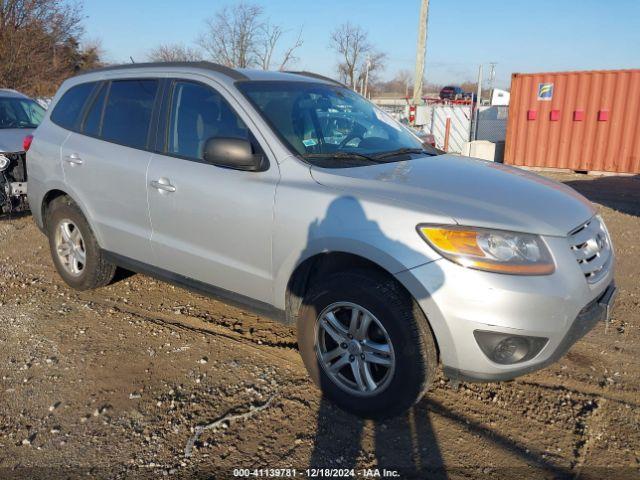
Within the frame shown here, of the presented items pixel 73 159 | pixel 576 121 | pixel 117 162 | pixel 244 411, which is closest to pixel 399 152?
pixel 244 411

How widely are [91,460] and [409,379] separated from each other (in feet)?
5.23

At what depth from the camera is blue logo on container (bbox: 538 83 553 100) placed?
13.0 metres

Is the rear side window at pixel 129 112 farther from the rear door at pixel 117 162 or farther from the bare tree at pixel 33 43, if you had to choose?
the bare tree at pixel 33 43

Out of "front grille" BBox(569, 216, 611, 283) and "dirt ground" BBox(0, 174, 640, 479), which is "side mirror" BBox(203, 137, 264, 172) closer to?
"dirt ground" BBox(0, 174, 640, 479)

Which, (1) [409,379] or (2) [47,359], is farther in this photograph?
(2) [47,359]

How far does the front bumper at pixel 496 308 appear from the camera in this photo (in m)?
2.43

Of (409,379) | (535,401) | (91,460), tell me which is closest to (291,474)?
(409,379)

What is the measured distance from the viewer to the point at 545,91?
43.0 feet

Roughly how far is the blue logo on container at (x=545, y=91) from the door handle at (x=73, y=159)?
11.9m

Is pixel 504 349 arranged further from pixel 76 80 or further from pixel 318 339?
pixel 76 80

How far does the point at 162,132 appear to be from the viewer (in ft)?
12.2

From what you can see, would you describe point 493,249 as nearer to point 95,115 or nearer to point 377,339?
point 377,339

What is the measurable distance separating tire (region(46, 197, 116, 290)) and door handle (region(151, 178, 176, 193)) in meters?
1.08

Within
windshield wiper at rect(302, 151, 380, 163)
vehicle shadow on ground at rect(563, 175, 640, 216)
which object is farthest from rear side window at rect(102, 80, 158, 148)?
vehicle shadow on ground at rect(563, 175, 640, 216)
